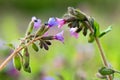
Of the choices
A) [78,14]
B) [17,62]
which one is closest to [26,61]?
[17,62]

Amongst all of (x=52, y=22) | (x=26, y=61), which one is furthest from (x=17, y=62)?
(x=52, y=22)

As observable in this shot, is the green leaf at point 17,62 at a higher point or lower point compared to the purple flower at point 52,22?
lower

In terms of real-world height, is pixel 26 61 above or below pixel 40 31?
below

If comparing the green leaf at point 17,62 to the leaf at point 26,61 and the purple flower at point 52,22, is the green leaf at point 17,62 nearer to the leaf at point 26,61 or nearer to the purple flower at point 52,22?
the leaf at point 26,61

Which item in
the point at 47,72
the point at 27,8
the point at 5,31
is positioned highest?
the point at 27,8

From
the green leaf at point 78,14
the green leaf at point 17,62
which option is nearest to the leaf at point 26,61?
the green leaf at point 17,62

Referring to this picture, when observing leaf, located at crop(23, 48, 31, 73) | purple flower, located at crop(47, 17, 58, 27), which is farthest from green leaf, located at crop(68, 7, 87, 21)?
leaf, located at crop(23, 48, 31, 73)

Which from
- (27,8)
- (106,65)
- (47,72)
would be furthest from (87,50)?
(27,8)

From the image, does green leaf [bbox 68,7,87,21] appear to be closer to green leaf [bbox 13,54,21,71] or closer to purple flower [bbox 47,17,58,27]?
purple flower [bbox 47,17,58,27]

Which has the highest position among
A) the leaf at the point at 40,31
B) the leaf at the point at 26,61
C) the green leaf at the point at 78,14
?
the green leaf at the point at 78,14

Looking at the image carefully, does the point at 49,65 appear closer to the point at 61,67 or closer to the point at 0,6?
the point at 61,67

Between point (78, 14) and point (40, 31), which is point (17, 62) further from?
point (78, 14)
